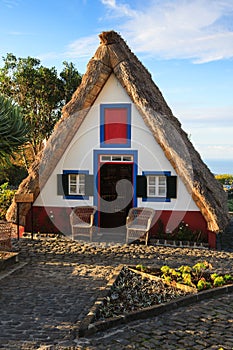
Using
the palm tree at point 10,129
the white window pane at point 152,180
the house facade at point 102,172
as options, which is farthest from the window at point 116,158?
the palm tree at point 10,129

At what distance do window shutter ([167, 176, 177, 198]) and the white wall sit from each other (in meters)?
0.12

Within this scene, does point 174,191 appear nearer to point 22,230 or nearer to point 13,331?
point 22,230

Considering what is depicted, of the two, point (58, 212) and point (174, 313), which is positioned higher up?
point (58, 212)

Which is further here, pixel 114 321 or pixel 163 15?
pixel 163 15

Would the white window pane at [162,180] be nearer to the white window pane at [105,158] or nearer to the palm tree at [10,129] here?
the white window pane at [105,158]

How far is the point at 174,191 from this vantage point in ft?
41.2

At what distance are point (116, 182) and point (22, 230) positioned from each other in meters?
3.52

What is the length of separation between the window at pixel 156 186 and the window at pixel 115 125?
1255 mm

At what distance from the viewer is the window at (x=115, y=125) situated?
1294cm

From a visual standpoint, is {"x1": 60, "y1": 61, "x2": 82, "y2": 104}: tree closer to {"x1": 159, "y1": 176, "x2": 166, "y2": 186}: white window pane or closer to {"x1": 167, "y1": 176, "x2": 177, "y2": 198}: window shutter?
{"x1": 159, "y1": 176, "x2": 166, "y2": 186}: white window pane

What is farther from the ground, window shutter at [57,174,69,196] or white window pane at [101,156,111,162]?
white window pane at [101,156,111,162]

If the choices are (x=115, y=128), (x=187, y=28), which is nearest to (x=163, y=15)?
(x=187, y=28)

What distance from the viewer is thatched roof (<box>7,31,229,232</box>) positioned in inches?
471

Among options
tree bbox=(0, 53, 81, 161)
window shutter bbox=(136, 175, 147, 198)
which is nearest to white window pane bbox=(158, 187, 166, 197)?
window shutter bbox=(136, 175, 147, 198)
